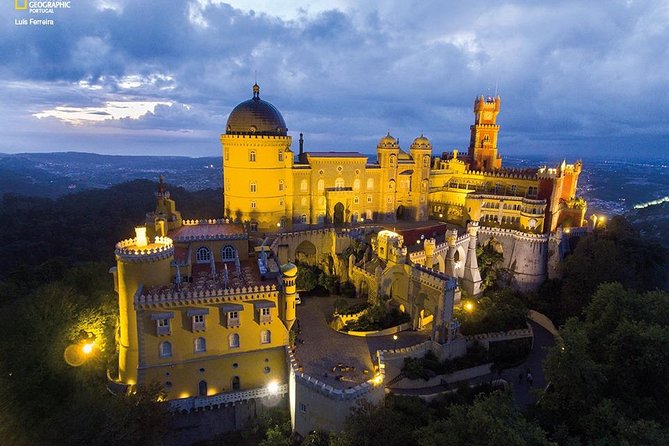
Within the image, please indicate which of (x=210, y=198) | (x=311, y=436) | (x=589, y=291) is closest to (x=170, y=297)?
(x=311, y=436)

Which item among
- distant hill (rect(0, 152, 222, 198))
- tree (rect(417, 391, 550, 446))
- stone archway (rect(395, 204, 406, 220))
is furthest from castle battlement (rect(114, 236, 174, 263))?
distant hill (rect(0, 152, 222, 198))

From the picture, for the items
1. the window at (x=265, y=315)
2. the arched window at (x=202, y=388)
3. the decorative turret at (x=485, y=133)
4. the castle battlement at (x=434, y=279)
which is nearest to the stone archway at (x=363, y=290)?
the castle battlement at (x=434, y=279)

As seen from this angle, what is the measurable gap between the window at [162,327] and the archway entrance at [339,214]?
2411cm

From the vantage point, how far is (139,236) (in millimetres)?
24156

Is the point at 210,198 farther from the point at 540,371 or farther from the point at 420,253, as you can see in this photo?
the point at 540,371

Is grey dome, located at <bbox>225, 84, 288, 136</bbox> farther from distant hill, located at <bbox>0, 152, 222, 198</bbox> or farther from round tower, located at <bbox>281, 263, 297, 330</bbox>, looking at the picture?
distant hill, located at <bbox>0, 152, 222, 198</bbox>

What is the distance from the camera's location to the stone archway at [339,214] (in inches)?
1729

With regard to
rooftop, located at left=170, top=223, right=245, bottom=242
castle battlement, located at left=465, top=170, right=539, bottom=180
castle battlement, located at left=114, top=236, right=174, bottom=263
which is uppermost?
castle battlement, located at left=465, top=170, right=539, bottom=180

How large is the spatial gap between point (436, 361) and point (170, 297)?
17.5 metres

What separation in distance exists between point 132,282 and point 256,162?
18241 millimetres

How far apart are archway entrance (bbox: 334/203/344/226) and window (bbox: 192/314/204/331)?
23.0m

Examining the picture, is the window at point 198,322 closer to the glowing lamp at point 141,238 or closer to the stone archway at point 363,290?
→ the glowing lamp at point 141,238

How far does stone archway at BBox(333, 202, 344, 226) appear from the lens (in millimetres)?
43906

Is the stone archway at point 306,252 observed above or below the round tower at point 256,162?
below
